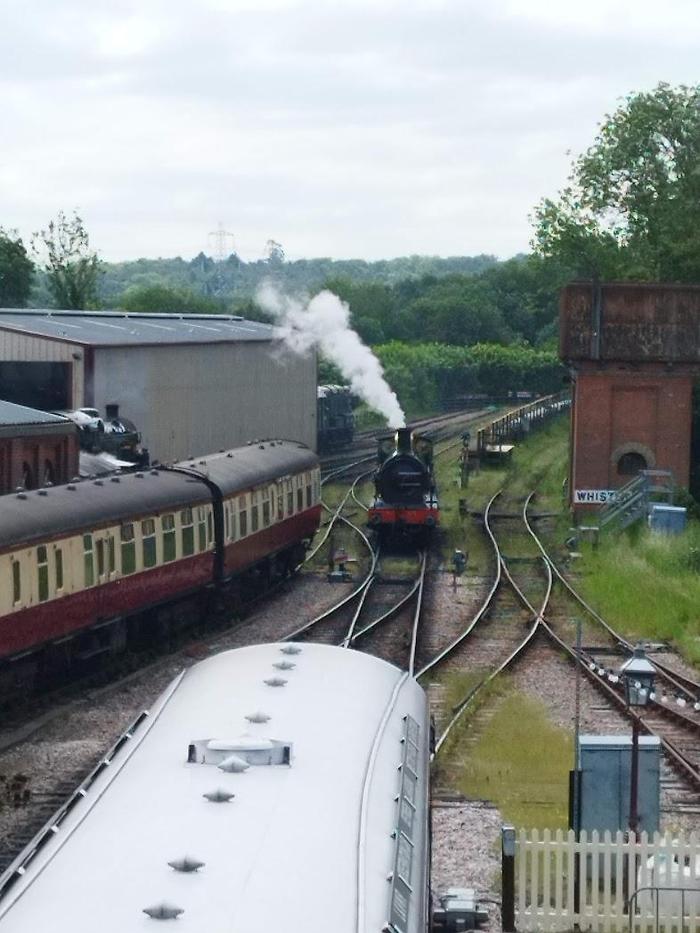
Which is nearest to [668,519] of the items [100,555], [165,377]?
[165,377]

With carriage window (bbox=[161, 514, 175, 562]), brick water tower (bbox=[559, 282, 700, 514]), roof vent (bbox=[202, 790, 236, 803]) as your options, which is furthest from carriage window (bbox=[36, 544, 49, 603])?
→ brick water tower (bbox=[559, 282, 700, 514])

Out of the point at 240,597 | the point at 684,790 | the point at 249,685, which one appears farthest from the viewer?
the point at 240,597

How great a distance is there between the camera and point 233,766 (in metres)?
8.77

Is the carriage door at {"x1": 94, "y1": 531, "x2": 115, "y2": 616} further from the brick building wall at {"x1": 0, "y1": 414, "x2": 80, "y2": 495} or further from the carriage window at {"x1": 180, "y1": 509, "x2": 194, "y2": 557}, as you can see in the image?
the brick building wall at {"x1": 0, "y1": 414, "x2": 80, "y2": 495}

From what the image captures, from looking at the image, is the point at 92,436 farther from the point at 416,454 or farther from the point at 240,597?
the point at 240,597

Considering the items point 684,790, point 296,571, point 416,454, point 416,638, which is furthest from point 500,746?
point 416,454

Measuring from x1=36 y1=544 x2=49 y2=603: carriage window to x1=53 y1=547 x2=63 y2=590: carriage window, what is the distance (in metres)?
0.30

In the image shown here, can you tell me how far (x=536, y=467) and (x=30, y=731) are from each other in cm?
4013

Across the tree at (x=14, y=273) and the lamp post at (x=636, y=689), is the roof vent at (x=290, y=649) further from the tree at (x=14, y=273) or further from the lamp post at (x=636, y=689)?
the tree at (x=14, y=273)

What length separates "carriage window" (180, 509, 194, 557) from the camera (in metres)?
25.7

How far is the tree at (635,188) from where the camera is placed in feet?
200

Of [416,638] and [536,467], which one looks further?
[536,467]

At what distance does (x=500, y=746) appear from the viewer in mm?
18500

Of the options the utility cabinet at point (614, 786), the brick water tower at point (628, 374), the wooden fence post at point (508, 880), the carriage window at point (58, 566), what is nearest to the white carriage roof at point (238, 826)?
the wooden fence post at point (508, 880)
